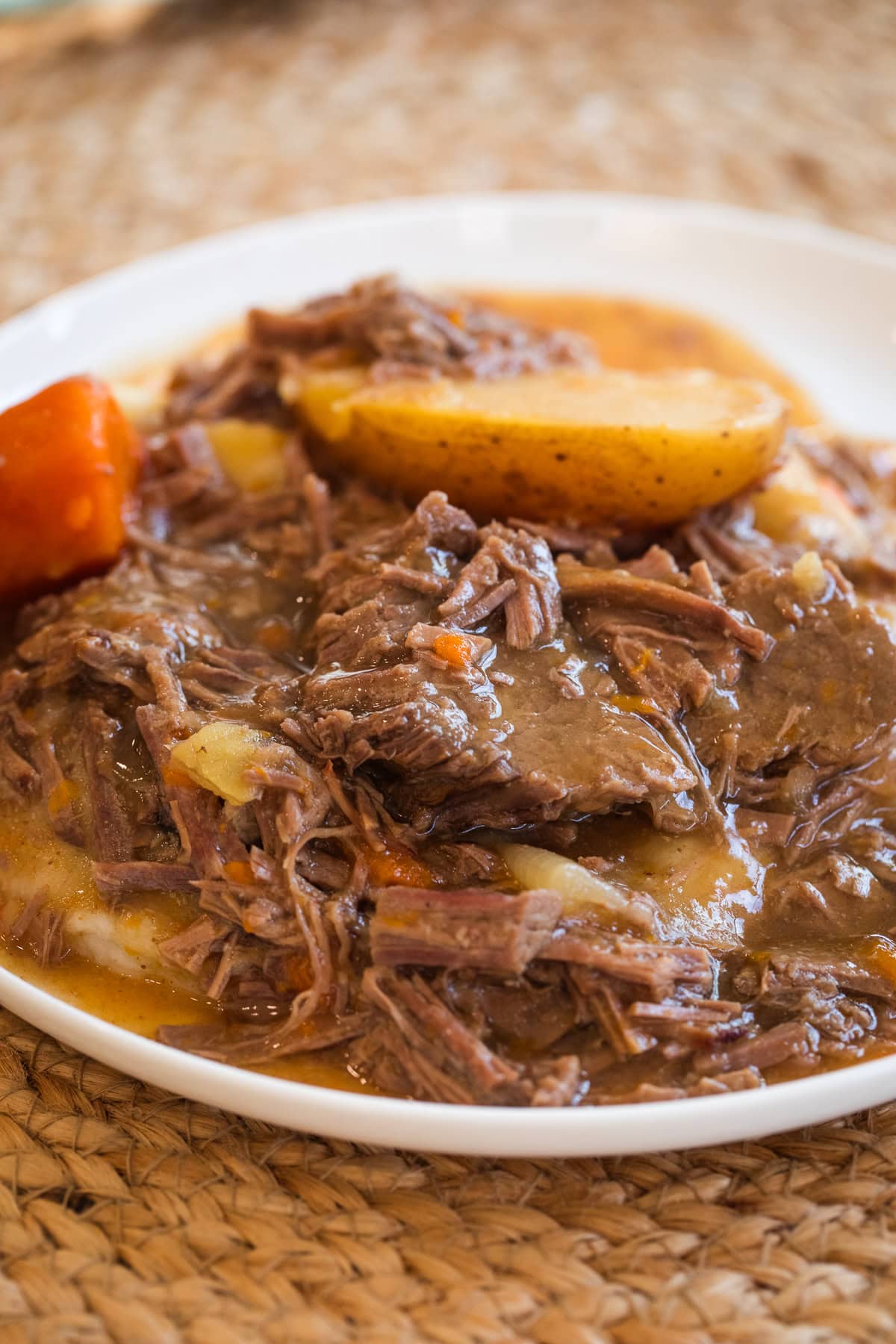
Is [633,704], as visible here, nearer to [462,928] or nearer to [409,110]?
[462,928]

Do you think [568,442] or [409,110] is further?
[409,110]

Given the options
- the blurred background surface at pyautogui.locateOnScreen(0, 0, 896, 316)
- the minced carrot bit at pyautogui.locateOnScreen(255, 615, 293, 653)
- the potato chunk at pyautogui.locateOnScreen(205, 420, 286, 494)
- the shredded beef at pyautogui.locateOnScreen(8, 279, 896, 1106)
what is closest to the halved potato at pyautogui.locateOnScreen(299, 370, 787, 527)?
the shredded beef at pyautogui.locateOnScreen(8, 279, 896, 1106)

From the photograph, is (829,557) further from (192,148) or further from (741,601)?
(192,148)

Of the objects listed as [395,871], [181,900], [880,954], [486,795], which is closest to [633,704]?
[486,795]

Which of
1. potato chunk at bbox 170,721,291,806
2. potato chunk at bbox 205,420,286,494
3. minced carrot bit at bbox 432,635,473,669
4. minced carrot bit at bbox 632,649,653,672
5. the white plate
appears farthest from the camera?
the white plate

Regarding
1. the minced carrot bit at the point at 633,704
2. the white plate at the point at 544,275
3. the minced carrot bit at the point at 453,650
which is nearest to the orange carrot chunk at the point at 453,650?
the minced carrot bit at the point at 453,650

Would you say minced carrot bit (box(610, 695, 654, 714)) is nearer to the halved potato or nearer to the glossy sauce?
the glossy sauce

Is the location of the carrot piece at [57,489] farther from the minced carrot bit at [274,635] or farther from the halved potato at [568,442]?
the halved potato at [568,442]
